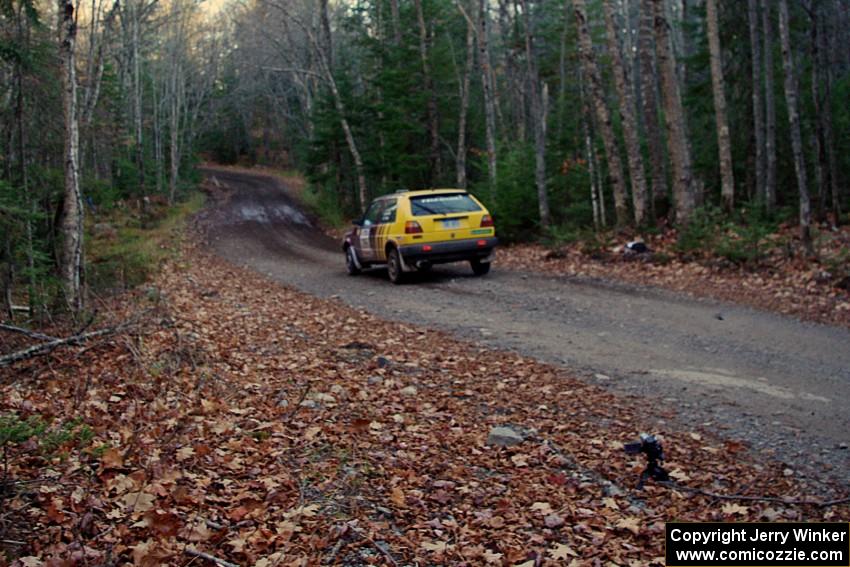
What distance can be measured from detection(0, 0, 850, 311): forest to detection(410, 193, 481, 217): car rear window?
Answer: 15.1ft

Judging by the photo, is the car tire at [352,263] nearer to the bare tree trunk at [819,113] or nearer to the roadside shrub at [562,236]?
the roadside shrub at [562,236]

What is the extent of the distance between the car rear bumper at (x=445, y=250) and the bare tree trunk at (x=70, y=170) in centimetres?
630

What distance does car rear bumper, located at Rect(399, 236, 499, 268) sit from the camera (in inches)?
589

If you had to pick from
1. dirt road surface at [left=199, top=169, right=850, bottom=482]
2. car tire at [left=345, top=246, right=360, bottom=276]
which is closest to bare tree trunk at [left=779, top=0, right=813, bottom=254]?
dirt road surface at [left=199, top=169, right=850, bottom=482]

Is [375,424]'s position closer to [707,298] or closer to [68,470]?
[68,470]

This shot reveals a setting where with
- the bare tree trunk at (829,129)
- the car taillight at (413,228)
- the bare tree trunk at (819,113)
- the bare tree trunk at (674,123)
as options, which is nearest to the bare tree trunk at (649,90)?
the bare tree trunk at (674,123)

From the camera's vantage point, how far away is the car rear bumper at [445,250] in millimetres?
14953

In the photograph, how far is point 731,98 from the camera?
28.0m

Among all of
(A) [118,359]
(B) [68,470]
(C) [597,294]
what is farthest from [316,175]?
(B) [68,470]

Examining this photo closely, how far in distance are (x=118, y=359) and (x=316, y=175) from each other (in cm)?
3334

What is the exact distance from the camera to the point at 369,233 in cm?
1661

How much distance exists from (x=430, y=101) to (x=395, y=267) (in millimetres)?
15869

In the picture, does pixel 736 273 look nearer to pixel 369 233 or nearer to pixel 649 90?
pixel 649 90

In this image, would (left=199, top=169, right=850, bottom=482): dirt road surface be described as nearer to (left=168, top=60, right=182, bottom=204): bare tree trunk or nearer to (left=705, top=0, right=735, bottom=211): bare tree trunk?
(left=705, top=0, right=735, bottom=211): bare tree trunk
